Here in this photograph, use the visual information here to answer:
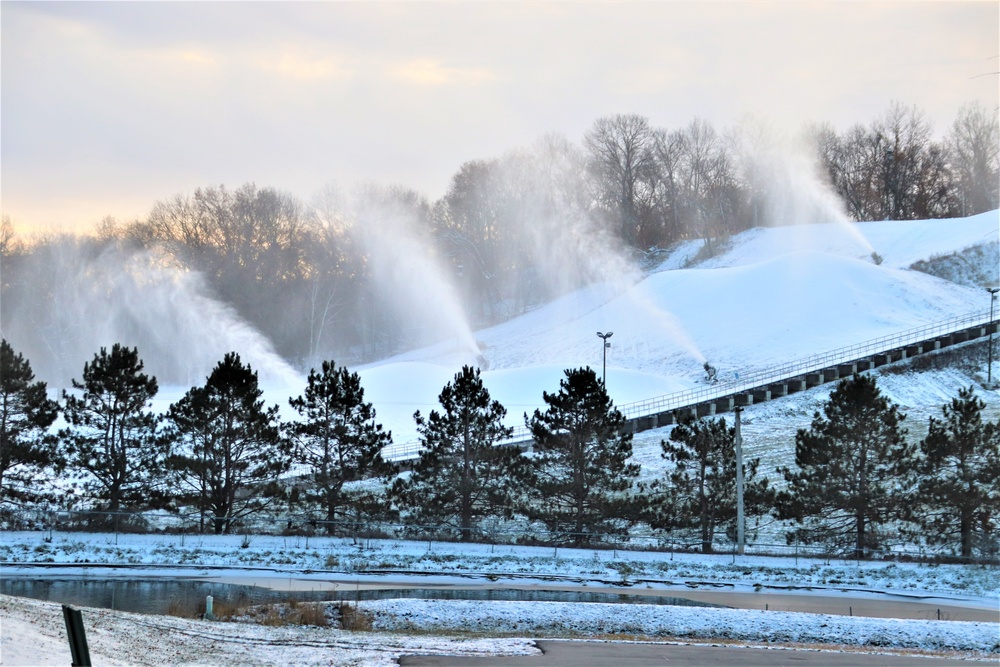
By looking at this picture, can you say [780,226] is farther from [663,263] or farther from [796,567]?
[796,567]

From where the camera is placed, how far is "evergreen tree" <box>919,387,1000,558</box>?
42.8m

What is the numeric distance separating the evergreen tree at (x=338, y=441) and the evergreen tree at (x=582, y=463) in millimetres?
7108

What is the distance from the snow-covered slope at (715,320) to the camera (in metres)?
85.6

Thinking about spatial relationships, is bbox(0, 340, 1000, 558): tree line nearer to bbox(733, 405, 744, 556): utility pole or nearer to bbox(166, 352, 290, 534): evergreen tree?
bbox(166, 352, 290, 534): evergreen tree

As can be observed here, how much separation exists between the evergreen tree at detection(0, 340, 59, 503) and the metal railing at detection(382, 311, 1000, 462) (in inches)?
823

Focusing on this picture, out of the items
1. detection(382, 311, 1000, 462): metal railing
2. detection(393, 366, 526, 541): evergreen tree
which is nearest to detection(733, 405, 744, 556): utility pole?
detection(393, 366, 526, 541): evergreen tree

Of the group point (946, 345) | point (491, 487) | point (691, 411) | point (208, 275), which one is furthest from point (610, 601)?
point (208, 275)

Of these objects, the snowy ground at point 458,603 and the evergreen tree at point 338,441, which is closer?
the snowy ground at point 458,603

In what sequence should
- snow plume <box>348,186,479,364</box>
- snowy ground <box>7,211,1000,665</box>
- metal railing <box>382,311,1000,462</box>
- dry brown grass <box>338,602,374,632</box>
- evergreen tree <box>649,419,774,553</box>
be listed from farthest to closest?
snow plume <box>348,186,479,364</box> → metal railing <box>382,311,1000,462</box> → evergreen tree <box>649,419,774,553</box> → dry brown grass <box>338,602,374,632</box> → snowy ground <box>7,211,1000,665</box>

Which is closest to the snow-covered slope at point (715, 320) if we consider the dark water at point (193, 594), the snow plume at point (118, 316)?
the snow plume at point (118, 316)

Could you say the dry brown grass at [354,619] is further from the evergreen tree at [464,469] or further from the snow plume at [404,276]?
the snow plume at [404,276]

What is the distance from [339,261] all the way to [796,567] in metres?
96.4

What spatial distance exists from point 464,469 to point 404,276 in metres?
80.0

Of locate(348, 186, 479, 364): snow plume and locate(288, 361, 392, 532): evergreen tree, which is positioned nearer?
locate(288, 361, 392, 532): evergreen tree
